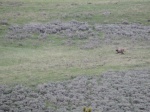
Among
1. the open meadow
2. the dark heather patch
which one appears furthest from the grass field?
the dark heather patch

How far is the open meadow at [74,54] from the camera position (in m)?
25.4

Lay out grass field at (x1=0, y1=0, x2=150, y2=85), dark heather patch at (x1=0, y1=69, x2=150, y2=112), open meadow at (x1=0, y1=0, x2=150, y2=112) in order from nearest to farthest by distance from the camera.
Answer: dark heather patch at (x1=0, y1=69, x2=150, y2=112), open meadow at (x1=0, y1=0, x2=150, y2=112), grass field at (x1=0, y1=0, x2=150, y2=85)

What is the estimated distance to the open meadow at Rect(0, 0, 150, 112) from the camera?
25438mm

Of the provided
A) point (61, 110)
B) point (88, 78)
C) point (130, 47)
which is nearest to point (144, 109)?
point (61, 110)

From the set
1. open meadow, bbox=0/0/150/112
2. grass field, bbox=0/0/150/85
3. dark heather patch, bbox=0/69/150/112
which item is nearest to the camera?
dark heather patch, bbox=0/69/150/112

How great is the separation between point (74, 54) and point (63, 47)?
11.8 ft

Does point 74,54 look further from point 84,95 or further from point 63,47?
point 84,95

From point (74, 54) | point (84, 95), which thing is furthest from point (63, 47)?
point (84, 95)

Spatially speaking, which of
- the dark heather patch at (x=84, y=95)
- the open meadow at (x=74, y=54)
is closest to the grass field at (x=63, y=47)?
the open meadow at (x=74, y=54)

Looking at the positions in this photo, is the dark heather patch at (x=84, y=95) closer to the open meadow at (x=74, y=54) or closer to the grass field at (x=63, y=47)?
the open meadow at (x=74, y=54)

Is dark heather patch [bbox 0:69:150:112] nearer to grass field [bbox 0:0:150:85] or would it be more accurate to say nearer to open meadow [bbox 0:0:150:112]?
open meadow [bbox 0:0:150:112]

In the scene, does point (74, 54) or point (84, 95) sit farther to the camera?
point (74, 54)

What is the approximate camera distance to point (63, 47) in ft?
141

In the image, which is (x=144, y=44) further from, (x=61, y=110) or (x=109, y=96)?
(x=61, y=110)
